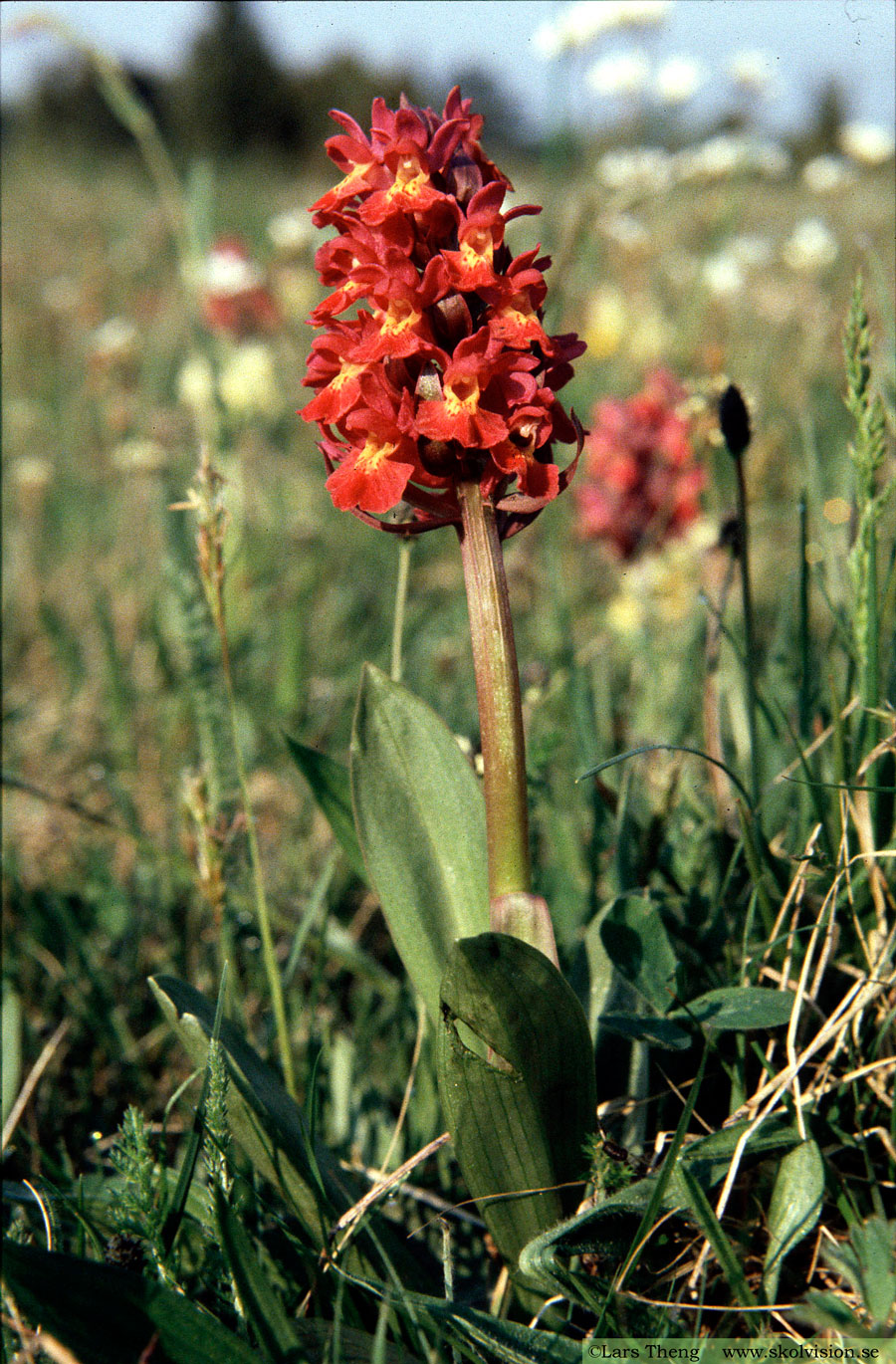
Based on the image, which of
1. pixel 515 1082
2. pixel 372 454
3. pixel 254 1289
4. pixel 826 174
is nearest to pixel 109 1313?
pixel 254 1289

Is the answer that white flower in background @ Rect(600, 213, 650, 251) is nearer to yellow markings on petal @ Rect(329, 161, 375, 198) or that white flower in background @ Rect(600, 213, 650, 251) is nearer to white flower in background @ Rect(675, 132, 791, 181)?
white flower in background @ Rect(675, 132, 791, 181)

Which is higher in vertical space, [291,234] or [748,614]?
[291,234]

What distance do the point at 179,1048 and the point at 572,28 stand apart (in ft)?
8.08

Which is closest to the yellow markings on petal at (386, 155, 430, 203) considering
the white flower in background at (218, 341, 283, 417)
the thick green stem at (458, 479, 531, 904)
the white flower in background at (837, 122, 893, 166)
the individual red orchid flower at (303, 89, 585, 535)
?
the individual red orchid flower at (303, 89, 585, 535)

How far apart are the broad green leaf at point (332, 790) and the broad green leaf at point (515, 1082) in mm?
332

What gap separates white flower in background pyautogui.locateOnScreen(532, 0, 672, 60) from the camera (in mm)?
2390

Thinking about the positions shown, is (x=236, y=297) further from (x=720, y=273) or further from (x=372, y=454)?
(x=372, y=454)

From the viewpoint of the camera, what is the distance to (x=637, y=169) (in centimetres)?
350

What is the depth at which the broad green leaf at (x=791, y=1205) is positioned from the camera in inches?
36.9

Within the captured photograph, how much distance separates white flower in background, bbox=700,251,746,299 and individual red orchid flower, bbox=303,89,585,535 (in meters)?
2.86

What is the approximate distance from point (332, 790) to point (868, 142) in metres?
3.16

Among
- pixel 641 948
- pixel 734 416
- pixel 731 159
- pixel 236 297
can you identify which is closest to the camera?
pixel 641 948

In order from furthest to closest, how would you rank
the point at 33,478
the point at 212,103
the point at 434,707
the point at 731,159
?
the point at 212,103 < the point at 731,159 < the point at 33,478 < the point at 434,707

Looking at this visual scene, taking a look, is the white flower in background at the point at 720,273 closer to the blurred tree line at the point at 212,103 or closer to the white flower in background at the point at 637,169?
the white flower in background at the point at 637,169
